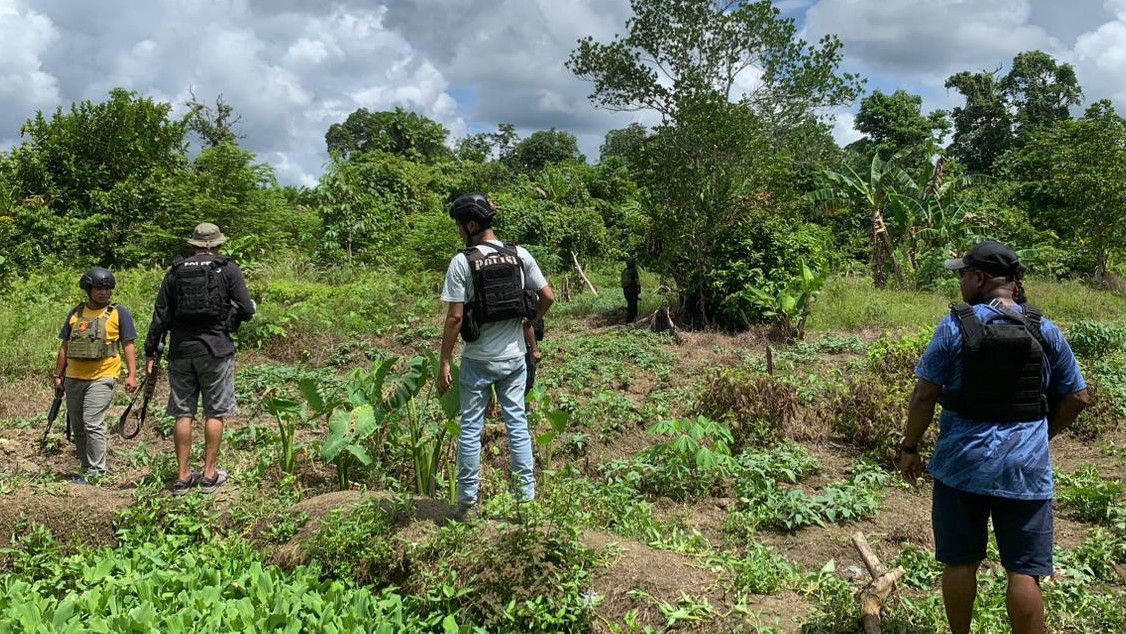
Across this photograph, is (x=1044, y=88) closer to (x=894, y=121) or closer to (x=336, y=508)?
(x=894, y=121)

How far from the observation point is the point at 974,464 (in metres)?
2.92

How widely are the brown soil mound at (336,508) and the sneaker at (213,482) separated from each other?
73 cm

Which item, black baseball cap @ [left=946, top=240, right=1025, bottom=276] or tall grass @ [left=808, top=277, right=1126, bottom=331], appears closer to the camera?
black baseball cap @ [left=946, top=240, right=1025, bottom=276]

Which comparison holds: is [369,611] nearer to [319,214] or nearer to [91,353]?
[91,353]

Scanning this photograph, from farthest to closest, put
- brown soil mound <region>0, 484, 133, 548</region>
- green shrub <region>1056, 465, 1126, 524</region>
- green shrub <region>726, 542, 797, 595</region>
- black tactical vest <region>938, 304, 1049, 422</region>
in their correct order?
green shrub <region>1056, 465, 1126, 524</region> < brown soil mound <region>0, 484, 133, 548</region> < green shrub <region>726, 542, 797, 595</region> < black tactical vest <region>938, 304, 1049, 422</region>

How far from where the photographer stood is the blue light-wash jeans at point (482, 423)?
426 centimetres

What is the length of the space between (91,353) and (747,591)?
4562 mm

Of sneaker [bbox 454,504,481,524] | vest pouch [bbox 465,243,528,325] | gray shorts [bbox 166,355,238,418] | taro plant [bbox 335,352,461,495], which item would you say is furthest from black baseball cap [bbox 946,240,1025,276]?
gray shorts [bbox 166,355,238,418]

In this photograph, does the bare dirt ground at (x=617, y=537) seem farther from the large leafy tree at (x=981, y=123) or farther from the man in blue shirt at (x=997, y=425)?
the large leafy tree at (x=981, y=123)

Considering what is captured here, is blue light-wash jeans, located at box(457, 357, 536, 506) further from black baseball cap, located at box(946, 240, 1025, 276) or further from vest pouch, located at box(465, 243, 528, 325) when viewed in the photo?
black baseball cap, located at box(946, 240, 1025, 276)

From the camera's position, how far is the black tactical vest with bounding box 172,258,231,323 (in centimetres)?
496

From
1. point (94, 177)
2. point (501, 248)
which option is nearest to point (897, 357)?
point (501, 248)

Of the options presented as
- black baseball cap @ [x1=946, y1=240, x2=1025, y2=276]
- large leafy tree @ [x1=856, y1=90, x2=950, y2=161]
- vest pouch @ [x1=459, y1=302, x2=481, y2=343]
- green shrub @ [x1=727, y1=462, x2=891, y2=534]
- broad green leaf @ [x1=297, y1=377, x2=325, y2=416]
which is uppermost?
large leafy tree @ [x1=856, y1=90, x2=950, y2=161]

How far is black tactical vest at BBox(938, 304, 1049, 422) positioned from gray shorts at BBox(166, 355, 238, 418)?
440 cm
